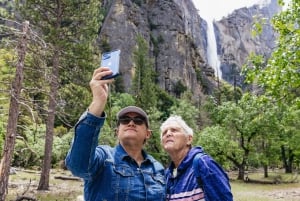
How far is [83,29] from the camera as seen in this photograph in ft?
64.3

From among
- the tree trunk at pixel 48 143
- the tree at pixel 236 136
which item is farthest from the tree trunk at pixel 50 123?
the tree at pixel 236 136

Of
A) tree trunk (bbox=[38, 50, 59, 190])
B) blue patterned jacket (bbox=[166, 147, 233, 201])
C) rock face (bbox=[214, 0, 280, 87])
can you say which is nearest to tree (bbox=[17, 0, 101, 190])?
tree trunk (bbox=[38, 50, 59, 190])

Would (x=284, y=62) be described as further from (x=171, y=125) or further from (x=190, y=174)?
(x=190, y=174)

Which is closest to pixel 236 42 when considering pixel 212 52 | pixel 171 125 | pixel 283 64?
pixel 212 52

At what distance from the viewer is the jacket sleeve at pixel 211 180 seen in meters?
2.56

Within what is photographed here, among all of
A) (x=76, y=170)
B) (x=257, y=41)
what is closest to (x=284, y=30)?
(x=76, y=170)

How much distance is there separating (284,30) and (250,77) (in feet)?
3.94

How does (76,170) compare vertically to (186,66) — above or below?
below

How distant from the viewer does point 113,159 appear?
7.96ft

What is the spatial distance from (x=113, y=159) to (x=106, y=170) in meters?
0.10

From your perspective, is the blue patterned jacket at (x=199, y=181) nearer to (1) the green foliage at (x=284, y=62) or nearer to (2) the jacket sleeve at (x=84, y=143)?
(2) the jacket sleeve at (x=84, y=143)

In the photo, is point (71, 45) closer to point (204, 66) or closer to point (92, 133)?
point (92, 133)

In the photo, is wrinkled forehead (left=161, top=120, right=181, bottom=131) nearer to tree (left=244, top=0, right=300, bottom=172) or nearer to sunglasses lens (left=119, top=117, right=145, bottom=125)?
sunglasses lens (left=119, top=117, right=145, bottom=125)

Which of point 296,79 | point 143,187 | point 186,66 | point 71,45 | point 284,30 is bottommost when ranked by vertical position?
point 143,187
